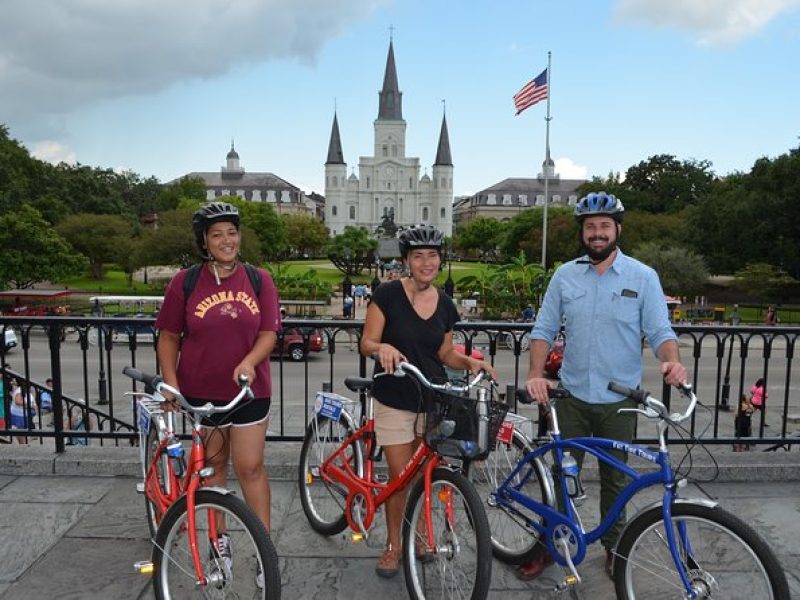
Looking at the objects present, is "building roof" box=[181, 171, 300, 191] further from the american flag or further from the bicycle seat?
the bicycle seat

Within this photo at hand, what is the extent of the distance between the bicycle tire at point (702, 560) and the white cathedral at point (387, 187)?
4680 inches

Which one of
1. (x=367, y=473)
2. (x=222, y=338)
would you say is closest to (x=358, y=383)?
(x=367, y=473)

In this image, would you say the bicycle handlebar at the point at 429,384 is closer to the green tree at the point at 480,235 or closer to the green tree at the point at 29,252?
the green tree at the point at 29,252

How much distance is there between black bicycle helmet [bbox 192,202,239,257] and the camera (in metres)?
3.35

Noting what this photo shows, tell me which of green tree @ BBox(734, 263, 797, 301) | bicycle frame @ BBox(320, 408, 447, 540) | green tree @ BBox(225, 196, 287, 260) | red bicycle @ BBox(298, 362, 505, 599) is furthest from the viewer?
green tree @ BBox(225, 196, 287, 260)

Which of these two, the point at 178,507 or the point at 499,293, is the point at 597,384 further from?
the point at 499,293

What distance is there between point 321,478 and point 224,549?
4.41 ft

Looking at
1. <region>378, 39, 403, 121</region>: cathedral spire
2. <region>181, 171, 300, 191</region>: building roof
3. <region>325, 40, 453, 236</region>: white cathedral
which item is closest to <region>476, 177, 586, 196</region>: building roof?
<region>325, 40, 453, 236</region>: white cathedral

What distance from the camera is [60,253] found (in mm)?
38625

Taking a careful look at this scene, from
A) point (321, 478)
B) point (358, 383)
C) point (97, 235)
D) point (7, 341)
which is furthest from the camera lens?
point (97, 235)

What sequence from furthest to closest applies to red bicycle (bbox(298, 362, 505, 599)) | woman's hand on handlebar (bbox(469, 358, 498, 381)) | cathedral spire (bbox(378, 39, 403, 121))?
1. cathedral spire (bbox(378, 39, 403, 121))
2. woman's hand on handlebar (bbox(469, 358, 498, 381))
3. red bicycle (bbox(298, 362, 505, 599))

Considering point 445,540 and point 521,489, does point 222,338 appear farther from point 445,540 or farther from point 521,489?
point 521,489

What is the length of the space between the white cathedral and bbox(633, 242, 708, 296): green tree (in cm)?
8363

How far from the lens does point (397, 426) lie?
3480 mm
